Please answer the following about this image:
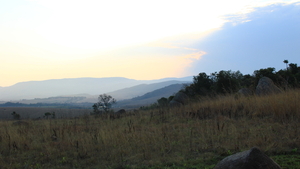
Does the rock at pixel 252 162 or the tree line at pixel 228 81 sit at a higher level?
the tree line at pixel 228 81

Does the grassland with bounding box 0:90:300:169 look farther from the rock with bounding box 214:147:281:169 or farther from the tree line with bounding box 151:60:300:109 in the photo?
the tree line with bounding box 151:60:300:109

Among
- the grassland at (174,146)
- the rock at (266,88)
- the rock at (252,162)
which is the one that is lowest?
the grassland at (174,146)

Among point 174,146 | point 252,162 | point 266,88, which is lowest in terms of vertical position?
point 174,146

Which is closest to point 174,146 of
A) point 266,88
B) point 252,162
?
point 252,162

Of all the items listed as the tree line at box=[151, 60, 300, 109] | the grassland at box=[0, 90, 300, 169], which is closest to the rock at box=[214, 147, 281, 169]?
the grassland at box=[0, 90, 300, 169]

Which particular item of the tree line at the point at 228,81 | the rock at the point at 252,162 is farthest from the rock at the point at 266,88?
the rock at the point at 252,162

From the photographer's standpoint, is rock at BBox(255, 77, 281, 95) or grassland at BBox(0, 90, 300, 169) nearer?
grassland at BBox(0, 90, 300, 169)

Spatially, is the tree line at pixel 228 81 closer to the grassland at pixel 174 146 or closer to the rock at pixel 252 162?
the grassland at pixel 174 146

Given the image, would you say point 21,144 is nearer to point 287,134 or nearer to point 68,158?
point 68,158

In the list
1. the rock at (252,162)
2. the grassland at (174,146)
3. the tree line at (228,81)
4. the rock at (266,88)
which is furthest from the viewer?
the tree line at (228,81)

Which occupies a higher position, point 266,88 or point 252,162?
point 266,88

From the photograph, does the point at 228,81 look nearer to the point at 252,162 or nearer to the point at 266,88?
the point at 266,88

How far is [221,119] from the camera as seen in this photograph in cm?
983

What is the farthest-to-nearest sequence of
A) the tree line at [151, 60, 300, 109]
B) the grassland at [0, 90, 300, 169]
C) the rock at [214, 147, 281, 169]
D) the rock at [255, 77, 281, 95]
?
the tree line at [151, 60, 300, 109]
the rock at [255, 77, 281, 95]
the grassland at [0, 90, 300, 169]
the rock at [214, 147, 281, 169]
